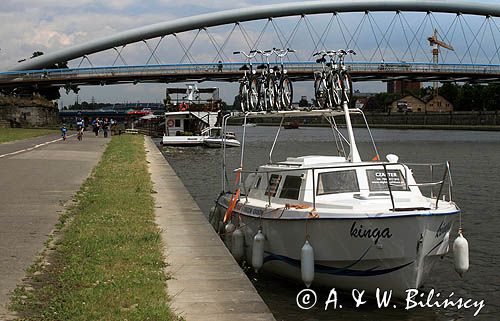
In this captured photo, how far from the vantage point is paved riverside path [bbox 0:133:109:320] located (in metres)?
10.5

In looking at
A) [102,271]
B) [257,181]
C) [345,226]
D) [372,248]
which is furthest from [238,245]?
[102,271]

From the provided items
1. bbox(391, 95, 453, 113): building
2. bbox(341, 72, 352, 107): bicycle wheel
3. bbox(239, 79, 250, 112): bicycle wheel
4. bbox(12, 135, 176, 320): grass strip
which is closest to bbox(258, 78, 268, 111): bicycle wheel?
bbox(239, 79, 250, 112): bicycle wheel

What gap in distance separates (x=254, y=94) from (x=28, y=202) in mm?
6231

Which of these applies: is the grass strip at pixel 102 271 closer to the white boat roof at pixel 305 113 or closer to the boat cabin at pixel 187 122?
the white boat roof at pixel 305 113

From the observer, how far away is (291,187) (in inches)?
528

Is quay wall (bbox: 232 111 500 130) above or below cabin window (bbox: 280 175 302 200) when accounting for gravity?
below

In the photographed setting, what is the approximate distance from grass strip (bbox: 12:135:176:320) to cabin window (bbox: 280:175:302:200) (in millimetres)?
2457

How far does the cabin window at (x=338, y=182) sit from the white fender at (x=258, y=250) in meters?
1.37

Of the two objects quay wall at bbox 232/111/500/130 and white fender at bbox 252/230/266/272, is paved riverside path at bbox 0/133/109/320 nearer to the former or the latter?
white fender at bbox 252/230/266/272

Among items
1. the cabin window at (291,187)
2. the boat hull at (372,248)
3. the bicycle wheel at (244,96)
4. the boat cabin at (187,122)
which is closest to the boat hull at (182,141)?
the boat cabin at (187,122)

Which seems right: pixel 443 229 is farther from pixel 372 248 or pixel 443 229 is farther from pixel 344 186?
pixel 344 186

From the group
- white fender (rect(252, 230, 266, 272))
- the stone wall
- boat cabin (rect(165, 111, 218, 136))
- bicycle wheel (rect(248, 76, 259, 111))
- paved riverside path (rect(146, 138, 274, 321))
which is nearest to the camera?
paved riverside path (rect(146, 138, 274, 321))

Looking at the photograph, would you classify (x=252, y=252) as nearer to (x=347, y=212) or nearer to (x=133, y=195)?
(x=347, y=212)

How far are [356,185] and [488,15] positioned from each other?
118 metres
